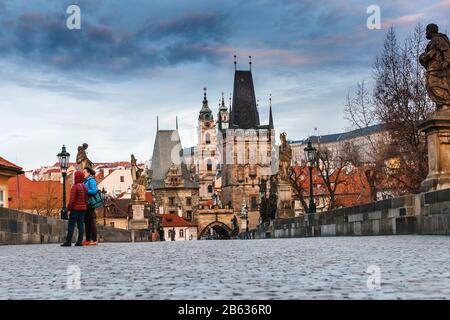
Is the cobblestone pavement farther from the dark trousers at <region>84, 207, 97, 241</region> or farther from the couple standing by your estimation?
the dark trousers at <region>84, 207, 97, 241</region>

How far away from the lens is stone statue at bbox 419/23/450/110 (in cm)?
1767

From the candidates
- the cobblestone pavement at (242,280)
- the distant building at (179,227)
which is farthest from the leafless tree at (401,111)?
the distant building at (179,227)

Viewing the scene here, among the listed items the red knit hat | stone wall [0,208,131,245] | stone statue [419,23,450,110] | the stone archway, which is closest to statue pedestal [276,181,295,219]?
stone wall [0,208,131,245]

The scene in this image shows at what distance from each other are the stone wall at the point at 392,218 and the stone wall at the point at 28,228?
28.1ft

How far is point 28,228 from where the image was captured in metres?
22.0

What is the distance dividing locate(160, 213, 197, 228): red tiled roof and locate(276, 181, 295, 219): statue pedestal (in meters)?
114

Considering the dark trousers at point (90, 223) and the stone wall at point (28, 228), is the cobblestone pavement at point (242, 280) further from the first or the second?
the stone wall at point (28, 228)

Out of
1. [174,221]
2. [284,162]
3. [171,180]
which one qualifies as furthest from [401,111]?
[171,180]

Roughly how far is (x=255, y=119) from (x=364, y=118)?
5469 inches

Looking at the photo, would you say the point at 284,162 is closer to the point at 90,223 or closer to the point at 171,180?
the point at 90,223

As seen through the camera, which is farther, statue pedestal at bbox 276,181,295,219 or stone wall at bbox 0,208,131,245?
statue pedestal at bbox 276,181,295,219

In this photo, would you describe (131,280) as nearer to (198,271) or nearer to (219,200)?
(198,271)

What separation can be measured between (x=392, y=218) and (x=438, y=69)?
3757mm

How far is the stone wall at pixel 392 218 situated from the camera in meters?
16.5
